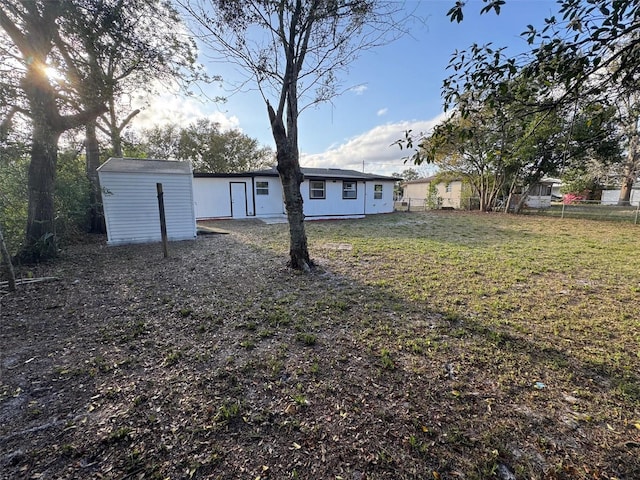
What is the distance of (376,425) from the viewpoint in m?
1.83

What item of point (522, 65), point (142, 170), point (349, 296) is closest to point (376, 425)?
point (349, 296)

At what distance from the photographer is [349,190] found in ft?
51.5

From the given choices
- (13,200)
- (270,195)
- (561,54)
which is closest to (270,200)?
(270,195)

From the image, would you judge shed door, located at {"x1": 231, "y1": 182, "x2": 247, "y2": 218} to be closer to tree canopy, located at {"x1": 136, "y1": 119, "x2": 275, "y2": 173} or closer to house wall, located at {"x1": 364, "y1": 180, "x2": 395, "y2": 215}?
house wall, located at {"x1": 364, "y1": 180, "x2": 395, "y2": 215}

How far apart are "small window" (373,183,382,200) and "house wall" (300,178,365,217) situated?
98cm

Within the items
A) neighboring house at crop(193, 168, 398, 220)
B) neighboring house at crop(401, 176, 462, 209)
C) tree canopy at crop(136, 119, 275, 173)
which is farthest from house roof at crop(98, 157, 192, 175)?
tree canopy at crop(136, 119, 275, 173)

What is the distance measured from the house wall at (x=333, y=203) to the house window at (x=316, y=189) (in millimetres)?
173

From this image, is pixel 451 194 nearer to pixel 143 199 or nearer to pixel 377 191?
pixel 377 191

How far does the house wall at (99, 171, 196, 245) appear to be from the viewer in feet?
24.4

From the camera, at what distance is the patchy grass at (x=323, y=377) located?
160 cm

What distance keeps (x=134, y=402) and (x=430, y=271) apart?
4.76 m

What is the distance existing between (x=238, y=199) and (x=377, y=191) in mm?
8154

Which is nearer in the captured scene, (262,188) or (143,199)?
(143,199)

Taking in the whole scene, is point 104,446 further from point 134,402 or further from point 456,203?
point 456,203
